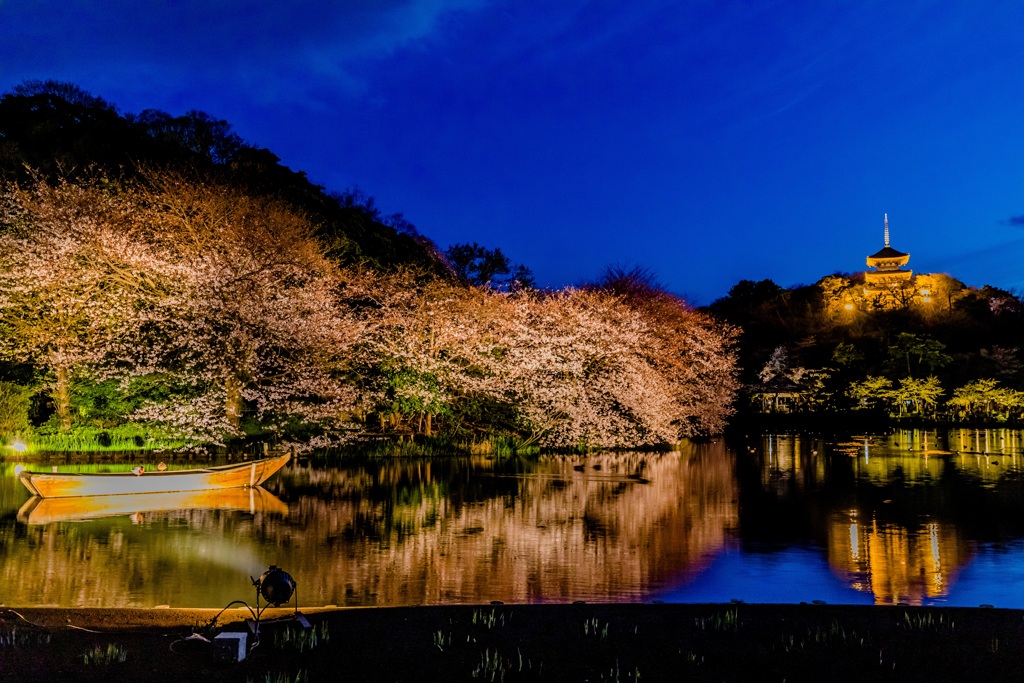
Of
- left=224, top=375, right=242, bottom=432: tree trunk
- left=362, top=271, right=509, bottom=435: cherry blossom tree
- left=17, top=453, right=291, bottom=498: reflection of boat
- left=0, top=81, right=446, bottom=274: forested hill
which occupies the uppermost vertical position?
left=0, top=81, right=446, bottom=274: forested hill

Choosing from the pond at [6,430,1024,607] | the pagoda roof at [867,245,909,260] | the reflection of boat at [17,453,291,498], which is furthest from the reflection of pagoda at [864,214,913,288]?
the reflection of boat at [17,453,291,498]

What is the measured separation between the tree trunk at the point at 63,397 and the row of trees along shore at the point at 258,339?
89 mm

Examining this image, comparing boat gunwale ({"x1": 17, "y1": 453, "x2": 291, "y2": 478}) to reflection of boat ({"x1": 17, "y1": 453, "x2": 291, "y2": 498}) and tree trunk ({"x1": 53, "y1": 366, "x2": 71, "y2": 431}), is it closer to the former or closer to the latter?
reflection of boat ({"x1": 17, "y1": 453, "x2": 291, "y2": 498})

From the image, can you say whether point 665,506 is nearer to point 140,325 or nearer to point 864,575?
point 864,575

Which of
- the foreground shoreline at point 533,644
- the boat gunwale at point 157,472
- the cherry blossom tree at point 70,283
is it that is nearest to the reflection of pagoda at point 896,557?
the foreground shoreline at point 533,644

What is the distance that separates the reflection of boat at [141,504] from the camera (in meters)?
16.0

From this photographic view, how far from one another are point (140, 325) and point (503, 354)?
12706mm

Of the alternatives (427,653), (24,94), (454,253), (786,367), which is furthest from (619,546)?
(786,367)

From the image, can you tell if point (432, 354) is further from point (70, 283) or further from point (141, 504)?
point (141, 504)

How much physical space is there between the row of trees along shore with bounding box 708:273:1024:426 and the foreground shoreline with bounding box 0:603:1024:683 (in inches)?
2108

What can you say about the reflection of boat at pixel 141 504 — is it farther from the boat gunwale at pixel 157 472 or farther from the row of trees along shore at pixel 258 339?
the row of trees along shore at pixel 258 339

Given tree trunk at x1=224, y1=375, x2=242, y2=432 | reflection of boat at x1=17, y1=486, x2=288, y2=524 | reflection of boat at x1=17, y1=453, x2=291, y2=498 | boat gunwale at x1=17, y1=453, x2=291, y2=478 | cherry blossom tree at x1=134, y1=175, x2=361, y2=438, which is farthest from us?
tree trunk at x1=224, y1=375, x2=242, y2=432

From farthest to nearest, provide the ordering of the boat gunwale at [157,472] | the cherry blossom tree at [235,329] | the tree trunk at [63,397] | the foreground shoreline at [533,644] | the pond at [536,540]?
the tree trunk at [63,397], the cherry blossom tree at [235,329], the boat gunwale at [157,472], the pond at [536,540], the foreground shoreline at [533,644]

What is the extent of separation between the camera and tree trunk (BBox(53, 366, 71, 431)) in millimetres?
27984
